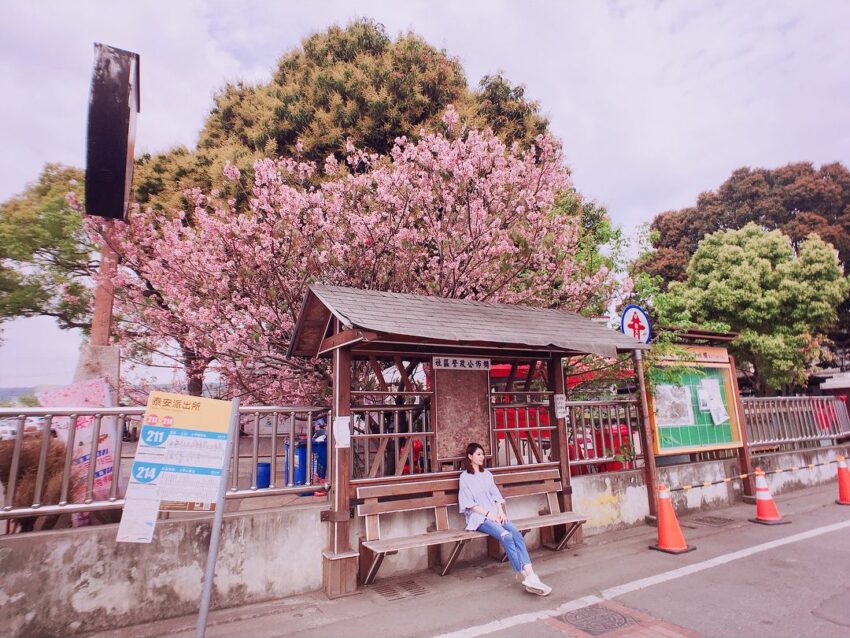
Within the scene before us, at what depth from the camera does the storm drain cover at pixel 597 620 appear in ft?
13.2

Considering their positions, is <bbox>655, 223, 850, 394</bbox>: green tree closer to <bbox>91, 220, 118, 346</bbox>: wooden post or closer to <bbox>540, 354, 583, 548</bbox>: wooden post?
<bbox>540, 354, 583, 548</bbox>: wooden post

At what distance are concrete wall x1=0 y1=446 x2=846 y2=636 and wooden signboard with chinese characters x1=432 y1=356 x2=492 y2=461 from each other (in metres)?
0.94

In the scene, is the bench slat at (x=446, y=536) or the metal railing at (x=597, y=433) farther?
the metal railing at (x=597, y=433)

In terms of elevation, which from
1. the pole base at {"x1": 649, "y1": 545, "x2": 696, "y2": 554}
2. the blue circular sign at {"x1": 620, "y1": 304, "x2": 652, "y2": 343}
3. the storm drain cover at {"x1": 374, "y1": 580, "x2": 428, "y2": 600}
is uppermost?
the blue circular sign at {"x1": 620, "y1": 304, "x2": 652, "y2": 343}

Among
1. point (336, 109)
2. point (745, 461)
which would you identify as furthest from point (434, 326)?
point (336, 109)

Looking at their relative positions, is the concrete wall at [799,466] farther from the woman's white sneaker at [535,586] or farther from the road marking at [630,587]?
the woman's white sneaker at [535,586]

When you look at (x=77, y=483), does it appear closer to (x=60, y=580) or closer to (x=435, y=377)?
(x=60, y=580)

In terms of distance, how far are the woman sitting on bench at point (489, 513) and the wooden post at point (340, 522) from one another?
4.68ft

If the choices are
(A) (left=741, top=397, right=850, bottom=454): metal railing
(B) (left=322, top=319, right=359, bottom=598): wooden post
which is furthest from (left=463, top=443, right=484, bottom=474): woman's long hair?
(A) (left=741, top=397, right=850, bottom=454): metal railing

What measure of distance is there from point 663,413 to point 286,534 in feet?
23.0

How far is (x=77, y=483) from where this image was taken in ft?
15.4

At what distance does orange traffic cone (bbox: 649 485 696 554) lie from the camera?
609cm

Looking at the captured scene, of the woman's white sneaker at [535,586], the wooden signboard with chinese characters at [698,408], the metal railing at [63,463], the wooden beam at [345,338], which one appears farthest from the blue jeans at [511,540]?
the wooden signboard with chinese characters at [698,408]

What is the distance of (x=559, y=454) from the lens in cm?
669
